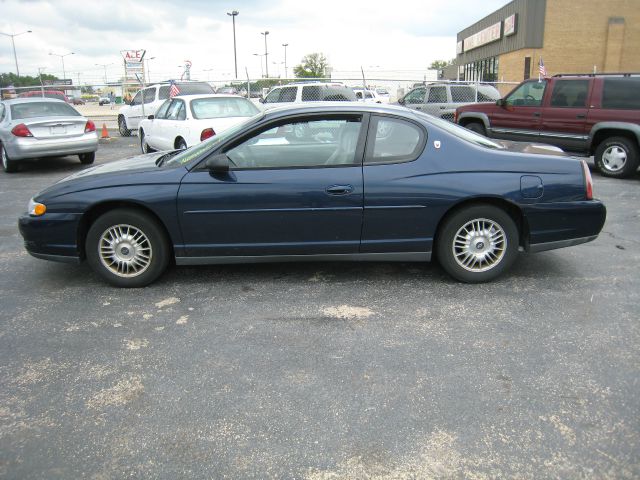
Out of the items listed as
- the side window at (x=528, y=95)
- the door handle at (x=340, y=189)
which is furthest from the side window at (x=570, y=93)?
the door handle at (x=340, y=189)

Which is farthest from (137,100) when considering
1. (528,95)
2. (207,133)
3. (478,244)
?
(478,244)

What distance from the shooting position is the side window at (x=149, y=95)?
18.0 metres

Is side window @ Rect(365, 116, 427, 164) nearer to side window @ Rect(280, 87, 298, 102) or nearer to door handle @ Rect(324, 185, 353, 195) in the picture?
door handle @ Rect(324, 185, 353, 195)

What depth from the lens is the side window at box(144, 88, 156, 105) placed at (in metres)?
18.0

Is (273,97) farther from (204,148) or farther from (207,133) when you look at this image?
(204,148)

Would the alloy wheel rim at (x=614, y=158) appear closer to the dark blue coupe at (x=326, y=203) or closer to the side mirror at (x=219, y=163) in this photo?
the dark blue coupe at (x=326, y=203)

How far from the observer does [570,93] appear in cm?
1045

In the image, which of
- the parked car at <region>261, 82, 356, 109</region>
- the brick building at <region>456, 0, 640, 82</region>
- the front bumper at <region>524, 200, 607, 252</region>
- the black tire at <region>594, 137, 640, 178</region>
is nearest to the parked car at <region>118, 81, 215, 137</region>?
the parked car at <region>261, 82, 356, 109</region>

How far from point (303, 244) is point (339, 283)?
499mm

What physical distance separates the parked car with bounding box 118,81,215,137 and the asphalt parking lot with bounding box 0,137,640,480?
1300cm

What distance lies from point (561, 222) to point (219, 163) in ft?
9.49

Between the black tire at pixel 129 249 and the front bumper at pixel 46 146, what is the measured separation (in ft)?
24.9

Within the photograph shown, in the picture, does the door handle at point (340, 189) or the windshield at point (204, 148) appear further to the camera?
the windshield at point (204, 148)

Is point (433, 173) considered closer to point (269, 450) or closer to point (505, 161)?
point (505, 161)
